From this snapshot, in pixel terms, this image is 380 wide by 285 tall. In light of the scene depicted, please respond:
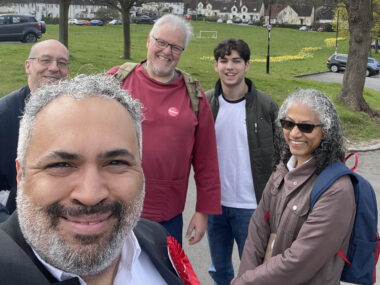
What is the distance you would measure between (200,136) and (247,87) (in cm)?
87

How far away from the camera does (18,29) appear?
26.2 meters

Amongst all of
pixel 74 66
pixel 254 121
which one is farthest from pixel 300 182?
pixel 74 66

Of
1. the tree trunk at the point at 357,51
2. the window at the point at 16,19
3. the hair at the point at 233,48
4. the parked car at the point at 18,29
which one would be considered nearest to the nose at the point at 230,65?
the hair at the point at 233,48

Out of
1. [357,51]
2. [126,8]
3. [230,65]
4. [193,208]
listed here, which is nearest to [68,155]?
[230,65]

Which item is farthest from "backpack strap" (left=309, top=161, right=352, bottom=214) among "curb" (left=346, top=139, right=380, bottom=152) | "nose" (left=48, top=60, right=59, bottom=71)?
"curb" (left=346, top=139, right=380, bottom=152)

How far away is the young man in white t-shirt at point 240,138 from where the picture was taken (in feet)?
11.2

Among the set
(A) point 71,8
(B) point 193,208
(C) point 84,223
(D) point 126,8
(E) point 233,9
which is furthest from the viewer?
(E) point 233,9

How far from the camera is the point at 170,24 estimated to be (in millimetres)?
2990

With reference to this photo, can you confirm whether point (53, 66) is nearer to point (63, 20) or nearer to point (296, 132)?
point (296, 132)

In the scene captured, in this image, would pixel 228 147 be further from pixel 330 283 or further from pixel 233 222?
pixel 330 283

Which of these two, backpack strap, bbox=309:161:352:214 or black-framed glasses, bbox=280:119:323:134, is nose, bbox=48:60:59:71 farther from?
backpack strap, bbox=309:161:352:214

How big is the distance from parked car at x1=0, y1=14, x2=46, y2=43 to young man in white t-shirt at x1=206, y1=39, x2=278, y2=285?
25.8 metres

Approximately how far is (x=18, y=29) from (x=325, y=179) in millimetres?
27509

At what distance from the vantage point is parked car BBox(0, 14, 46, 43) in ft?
85.7
